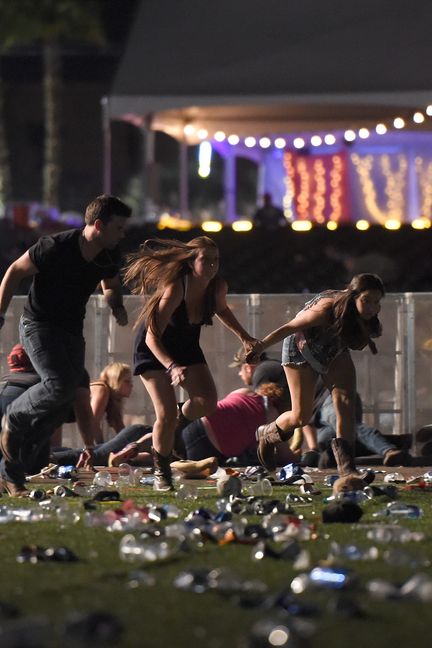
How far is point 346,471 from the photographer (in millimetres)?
8945

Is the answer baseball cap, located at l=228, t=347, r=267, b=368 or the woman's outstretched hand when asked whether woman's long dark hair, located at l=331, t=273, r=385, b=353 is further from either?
baseball cap, located at l=228, t=347, r=267, b=368

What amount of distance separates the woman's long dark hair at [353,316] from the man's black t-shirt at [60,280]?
1523 mm

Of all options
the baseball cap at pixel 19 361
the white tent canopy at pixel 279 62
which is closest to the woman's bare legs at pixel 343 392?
the baseball cap at pixel 19 361

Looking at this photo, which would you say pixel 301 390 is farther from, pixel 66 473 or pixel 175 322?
pixel 66 473

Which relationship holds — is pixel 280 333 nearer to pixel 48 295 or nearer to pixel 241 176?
pixel 48 295

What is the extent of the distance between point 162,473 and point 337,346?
140 cm

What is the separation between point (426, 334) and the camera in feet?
41.9

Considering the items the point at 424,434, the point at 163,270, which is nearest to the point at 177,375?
the point at 163,270

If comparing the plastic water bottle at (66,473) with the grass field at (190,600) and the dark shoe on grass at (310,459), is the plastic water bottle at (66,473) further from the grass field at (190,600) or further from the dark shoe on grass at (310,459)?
the grass field at (190,600)

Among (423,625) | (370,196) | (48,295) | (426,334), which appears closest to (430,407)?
(426,334)

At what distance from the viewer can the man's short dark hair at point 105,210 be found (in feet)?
28.7

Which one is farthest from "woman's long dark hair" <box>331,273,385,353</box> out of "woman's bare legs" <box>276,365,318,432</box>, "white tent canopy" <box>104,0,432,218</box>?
"white tent canopy" <box>104,0,432,218</box>

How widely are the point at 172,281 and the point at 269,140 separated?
50.4 feet

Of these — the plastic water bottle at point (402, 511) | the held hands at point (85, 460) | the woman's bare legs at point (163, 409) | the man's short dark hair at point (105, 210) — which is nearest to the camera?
the plastic water bottle at point (402, 511)
